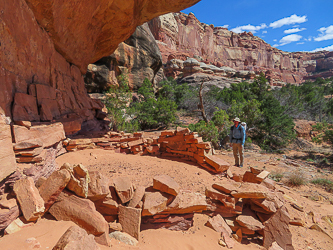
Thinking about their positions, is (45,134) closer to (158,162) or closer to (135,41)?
(158,162)

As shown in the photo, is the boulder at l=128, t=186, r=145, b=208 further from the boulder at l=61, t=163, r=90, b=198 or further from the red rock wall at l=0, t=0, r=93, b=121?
the red rock wall at l=0, t=0, r=93, b=121

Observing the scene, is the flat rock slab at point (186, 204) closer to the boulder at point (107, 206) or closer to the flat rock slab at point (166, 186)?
the flat rock slab at point (166, 186)

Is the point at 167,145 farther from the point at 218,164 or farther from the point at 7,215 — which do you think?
the point at 7,215

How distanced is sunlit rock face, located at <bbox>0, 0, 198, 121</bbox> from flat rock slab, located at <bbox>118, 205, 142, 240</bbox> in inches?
107

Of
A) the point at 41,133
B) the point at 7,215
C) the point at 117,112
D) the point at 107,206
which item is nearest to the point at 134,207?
the point at 107,206

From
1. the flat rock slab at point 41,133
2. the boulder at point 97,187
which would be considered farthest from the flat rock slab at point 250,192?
the flat rock slab at point 41,133

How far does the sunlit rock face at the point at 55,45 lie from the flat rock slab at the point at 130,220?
8.95 ft

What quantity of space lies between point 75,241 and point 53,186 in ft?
3.25

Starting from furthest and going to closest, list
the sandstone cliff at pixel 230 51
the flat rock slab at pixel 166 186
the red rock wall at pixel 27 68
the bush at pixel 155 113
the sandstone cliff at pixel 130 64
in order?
the sandstone cliff at pixel 230 51 → the sandstone cliff at pixel 130 64 → the bush at pixel 155 113 → the red rock wall at pixel 27 68 → the flat rock slab at pixel 166 186

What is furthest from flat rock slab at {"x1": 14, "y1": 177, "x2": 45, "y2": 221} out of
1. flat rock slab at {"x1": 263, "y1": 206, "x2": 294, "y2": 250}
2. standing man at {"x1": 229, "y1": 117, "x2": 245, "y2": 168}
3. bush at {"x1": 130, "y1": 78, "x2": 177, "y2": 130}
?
bush at {"x1": 130, "y1": 78, "x2": 177, "y2": 130}

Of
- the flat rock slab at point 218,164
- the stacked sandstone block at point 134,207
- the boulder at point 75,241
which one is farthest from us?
the flat rock slab at point 218,164

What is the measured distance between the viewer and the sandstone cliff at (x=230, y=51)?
41.1 meters

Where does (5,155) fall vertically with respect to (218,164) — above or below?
above

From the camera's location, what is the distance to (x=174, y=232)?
268cm
